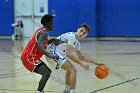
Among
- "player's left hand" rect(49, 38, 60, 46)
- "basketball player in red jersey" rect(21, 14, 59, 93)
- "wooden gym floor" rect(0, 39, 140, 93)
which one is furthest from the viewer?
"wooden gym floor" rect(0, 39, 140, 93)

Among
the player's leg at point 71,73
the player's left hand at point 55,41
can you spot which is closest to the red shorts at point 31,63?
the player's left hand at point 55,41

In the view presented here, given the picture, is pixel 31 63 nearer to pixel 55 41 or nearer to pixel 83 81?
pixel 55 41

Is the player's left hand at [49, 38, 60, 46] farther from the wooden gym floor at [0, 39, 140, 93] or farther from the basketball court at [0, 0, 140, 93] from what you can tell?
the basketball court at [0, 0, 140, 93]

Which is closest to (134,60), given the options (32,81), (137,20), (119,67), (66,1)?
(119,67)

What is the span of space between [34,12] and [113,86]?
2055 cm

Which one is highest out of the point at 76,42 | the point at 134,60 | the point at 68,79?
the point at 76,42

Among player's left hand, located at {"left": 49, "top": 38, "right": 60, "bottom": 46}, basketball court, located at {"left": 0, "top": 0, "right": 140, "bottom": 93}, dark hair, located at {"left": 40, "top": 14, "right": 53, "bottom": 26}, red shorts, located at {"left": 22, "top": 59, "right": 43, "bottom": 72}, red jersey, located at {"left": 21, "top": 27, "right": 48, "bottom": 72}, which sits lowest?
basketball court, located at {"left": 0, "top": 0, "right": 140, "bottom": 93}

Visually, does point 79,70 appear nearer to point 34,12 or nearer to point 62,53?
point 62,53

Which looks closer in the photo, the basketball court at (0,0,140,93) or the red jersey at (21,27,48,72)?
the red jersey at (21,27,48,72)

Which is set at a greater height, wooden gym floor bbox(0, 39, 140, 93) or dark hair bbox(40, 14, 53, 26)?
dark hair bbox(40, 14, 53, 26)

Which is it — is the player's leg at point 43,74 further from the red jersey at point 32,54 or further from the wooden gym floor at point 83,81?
the wooden gym floor at point 83,81

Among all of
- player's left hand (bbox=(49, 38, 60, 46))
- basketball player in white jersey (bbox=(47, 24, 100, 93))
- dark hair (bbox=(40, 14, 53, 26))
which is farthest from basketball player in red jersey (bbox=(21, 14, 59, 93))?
basketball player in white jersey (bbox=(47, 24, 100, 93))

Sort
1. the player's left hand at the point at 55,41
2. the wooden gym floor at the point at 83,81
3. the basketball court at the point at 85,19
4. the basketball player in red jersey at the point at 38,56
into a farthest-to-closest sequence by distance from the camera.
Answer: the basketball court at the point at 85,19 < the wooden gym floor at the point at 83,81 < the player's left hand at the point at 55,41 < the basketball player in red jersey at the point at 38,56

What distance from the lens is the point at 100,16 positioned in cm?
2791
